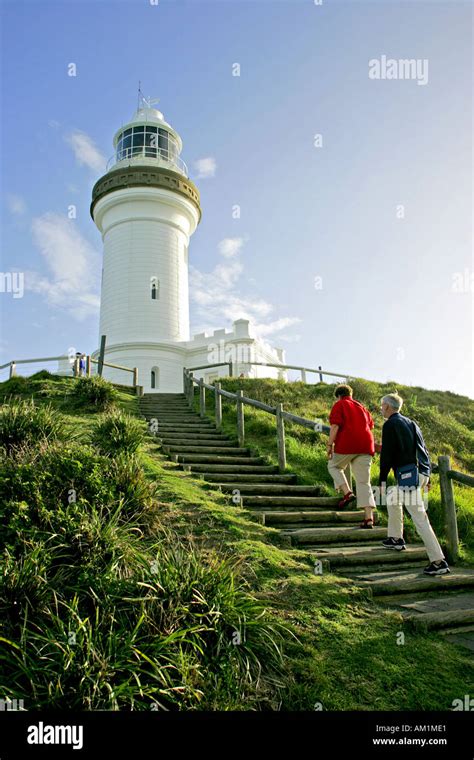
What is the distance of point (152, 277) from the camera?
25.4 meters

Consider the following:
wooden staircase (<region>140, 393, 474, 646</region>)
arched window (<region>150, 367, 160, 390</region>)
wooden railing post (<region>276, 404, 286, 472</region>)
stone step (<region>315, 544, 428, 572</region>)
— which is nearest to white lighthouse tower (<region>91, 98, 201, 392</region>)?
arched window (<region>150, 367, 160, 390</region>)

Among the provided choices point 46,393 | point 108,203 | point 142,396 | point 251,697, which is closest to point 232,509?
point 251,697

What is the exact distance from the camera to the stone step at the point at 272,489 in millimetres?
8422

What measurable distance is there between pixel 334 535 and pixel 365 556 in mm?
712

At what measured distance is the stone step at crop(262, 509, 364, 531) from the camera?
7.14m

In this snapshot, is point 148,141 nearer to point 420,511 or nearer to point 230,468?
point 230,468

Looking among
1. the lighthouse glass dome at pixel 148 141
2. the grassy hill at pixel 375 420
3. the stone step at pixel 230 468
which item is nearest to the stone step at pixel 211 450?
the grassy hill at pixel 375 420

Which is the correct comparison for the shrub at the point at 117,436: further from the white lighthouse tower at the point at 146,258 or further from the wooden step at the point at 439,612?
the white lighthouse tower at the point at 146,258

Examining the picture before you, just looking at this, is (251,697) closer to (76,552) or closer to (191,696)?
(191,696)

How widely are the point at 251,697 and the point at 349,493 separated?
4601mm

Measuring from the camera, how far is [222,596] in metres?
4.03

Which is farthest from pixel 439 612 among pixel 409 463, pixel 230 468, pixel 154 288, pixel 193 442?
pixel 154 288

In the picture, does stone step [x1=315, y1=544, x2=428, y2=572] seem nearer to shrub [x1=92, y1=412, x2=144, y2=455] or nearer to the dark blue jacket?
the dark blue jacket

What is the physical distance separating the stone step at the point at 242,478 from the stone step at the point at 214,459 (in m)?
0.85
